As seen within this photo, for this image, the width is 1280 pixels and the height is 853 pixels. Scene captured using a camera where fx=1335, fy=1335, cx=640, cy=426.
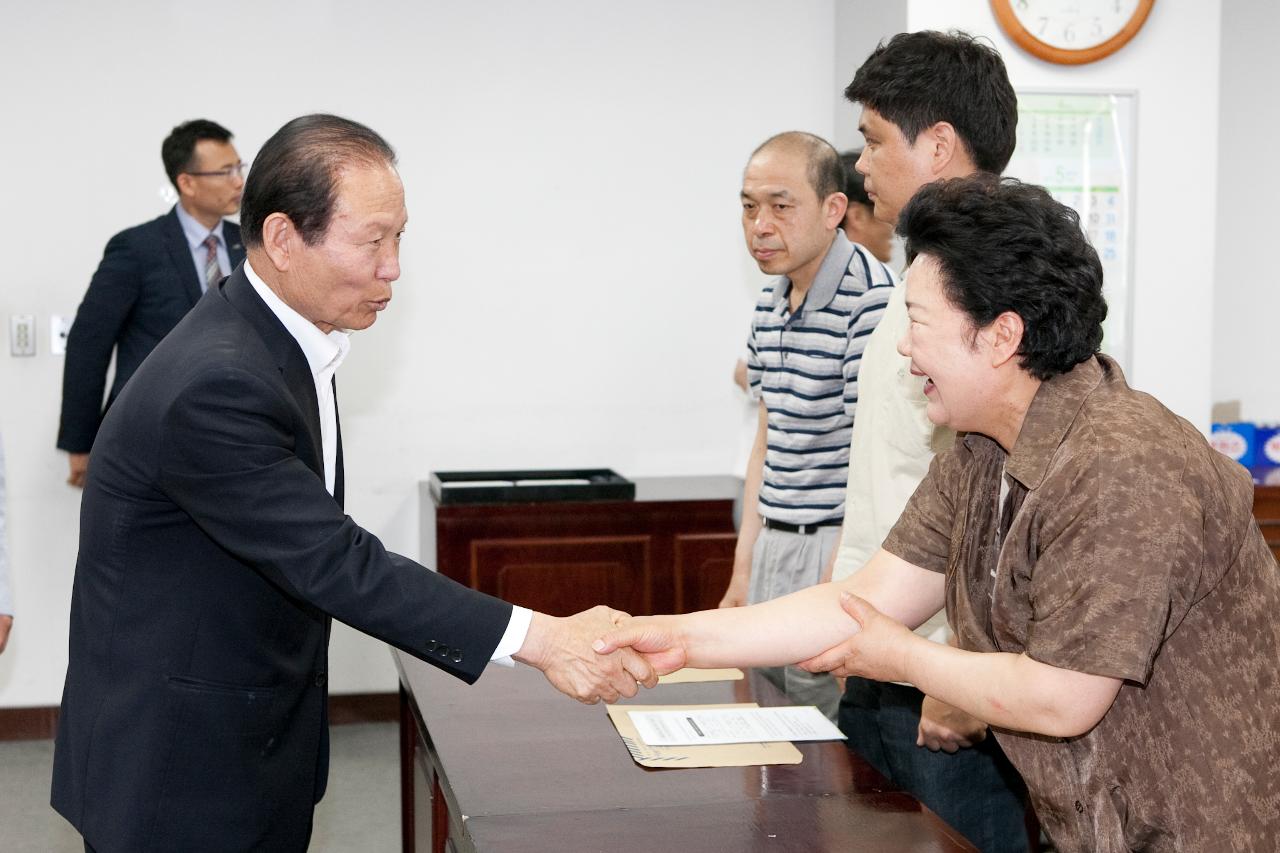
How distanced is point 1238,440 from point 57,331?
3846 millimetres

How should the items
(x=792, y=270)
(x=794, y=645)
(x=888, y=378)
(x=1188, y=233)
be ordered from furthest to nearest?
1. (x=1188, y=233)
2. (x=792, y=270)
3. (x=888, y=378)
4. (x=794, y=645)

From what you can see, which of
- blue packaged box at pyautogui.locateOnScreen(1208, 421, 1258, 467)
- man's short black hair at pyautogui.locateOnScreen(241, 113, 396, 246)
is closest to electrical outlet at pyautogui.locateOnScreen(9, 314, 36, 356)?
man's short black hair at pyautogui.locateOnScreen(241, 113, 396, 246)

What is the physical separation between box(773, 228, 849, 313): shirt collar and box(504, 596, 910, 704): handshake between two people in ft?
2.96

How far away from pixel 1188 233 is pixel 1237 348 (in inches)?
41.1

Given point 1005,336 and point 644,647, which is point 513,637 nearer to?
point 644,647

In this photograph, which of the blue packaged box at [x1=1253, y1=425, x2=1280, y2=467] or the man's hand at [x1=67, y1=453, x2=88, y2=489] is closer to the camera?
the man's hand at [x1=67, y1=453, x2=88, y2=489]

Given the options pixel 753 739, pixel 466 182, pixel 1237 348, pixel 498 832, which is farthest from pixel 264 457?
pixel 1237 348

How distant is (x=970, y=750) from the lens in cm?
213

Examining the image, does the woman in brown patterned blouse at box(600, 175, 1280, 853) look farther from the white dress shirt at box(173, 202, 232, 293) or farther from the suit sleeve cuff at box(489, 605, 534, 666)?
the white dress shirt at box(173, 202, 232, 293)

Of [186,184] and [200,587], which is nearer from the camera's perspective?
[200,587]

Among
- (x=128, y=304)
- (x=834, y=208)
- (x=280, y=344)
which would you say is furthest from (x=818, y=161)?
(x=128, y=304)

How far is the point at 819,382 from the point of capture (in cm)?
279

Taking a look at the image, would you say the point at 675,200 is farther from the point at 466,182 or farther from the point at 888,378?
the point at 888,378

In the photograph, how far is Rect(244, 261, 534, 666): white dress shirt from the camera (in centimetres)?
185
